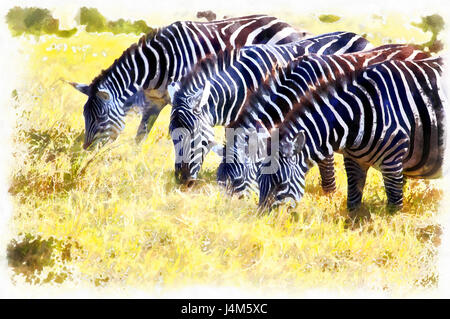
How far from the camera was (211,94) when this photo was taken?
802 cm

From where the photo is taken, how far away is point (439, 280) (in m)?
5.95

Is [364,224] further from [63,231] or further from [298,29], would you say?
[298,29]

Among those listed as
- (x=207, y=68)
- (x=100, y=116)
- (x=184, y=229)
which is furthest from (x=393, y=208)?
(x=100, y=116)

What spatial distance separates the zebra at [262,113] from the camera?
22.6ft

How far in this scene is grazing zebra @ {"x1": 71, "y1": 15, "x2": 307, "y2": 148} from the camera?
30.6 ft

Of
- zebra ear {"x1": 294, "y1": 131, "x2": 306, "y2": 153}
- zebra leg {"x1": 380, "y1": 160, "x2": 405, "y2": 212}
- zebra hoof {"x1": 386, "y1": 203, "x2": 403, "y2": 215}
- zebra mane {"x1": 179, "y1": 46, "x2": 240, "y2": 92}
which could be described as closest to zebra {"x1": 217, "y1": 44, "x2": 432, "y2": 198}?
zebra ear {"x1": 294, "y1": 131, "x2": 306, "y2": 153}

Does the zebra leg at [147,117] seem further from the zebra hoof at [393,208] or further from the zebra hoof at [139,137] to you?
the zebra hoof at [393,208]

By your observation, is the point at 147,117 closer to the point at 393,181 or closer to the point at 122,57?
A: the point at 122,57

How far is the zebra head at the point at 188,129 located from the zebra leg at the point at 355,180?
1.90m

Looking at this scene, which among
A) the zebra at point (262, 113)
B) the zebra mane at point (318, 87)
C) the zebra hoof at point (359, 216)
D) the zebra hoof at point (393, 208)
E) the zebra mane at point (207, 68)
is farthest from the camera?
the zebra mane at point (207, 68)

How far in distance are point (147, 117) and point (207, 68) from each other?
2.54m

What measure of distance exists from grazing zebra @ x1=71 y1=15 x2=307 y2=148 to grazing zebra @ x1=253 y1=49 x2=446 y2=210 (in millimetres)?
3004

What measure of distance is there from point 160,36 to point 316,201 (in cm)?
392

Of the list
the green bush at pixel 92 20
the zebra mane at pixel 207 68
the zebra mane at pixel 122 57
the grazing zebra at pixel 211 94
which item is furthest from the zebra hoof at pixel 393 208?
the green bush at pixel 92 20
